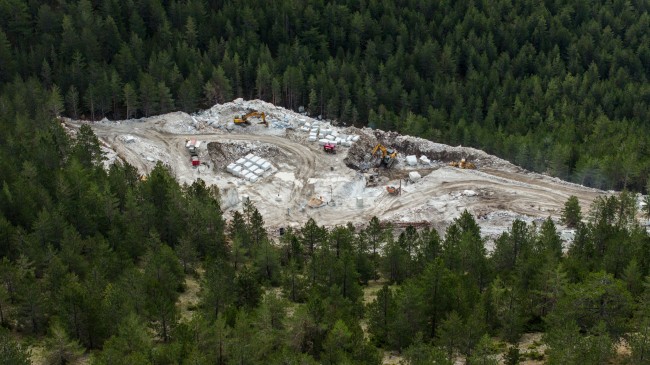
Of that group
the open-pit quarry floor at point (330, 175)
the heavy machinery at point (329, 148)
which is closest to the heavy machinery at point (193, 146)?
the open-pit quarry floor at point (330, 175)

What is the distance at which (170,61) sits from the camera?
13150 cm

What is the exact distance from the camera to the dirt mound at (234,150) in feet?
343

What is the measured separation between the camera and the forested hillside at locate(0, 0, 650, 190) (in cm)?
11769

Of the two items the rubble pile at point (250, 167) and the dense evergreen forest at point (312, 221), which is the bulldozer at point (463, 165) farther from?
the rubble pile at point (250, 167)

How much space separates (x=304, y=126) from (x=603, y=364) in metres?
71.3

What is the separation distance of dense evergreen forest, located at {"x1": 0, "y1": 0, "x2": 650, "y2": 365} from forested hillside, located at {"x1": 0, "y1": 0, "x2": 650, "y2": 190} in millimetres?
493

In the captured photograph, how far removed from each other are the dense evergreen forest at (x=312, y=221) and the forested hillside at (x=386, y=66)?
49cm

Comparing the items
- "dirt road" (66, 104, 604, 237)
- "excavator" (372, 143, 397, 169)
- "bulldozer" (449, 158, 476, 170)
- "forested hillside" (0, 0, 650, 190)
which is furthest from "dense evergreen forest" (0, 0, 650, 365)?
"excavator" (372, 143, 397, 169)

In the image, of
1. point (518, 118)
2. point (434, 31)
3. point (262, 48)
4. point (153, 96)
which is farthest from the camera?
point (434, 31)

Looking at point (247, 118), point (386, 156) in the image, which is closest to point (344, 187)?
point (386, 156)

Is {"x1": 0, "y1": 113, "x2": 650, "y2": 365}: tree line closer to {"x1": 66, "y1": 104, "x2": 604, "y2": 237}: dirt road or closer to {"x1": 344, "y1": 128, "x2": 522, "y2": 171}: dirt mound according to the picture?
{"x1": 66, "y1": 104, "x2": 604, "y2": 237}: dirt road

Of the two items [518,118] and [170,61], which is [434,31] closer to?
[518,118]

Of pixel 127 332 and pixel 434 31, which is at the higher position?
pixel 127 332

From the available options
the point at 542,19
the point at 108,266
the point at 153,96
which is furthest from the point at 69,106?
the point at 542,19
